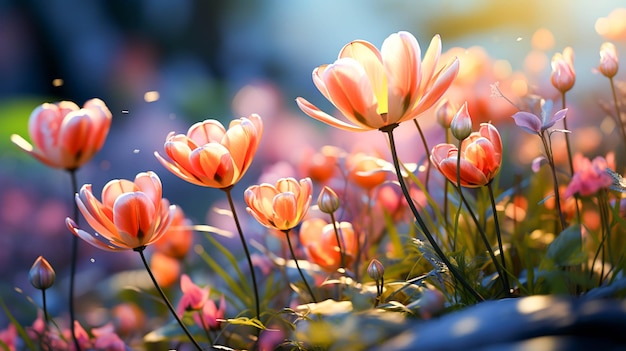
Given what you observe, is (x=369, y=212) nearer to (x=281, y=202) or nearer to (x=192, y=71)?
(x=281, y=202)

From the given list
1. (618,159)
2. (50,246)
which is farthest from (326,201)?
(50,246)

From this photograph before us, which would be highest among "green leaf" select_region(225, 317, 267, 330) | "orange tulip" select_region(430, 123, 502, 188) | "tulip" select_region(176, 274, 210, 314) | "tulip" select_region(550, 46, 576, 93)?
"tulip" select_region(550, 46, 576, 93)

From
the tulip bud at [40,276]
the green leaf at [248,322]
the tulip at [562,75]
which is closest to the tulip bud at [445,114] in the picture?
the tulip at [562,75]

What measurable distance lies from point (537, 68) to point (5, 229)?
4.21 ft

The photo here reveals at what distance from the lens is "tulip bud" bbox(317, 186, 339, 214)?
1.98 feet

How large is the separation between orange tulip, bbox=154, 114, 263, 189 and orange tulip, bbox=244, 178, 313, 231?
27 mm

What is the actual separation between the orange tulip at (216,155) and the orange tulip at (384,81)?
0.21 ft

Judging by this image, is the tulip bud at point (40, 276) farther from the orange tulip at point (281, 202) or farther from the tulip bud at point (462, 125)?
the tulip bud at point (462, 125)

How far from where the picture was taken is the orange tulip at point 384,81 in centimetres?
52

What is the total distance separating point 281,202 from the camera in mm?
568

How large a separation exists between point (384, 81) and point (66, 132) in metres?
0.35

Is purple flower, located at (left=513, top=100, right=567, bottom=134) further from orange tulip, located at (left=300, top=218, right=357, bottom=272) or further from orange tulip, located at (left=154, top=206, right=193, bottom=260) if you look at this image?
orange tulip, located at (left=154, top=206, right=193, bottom=260)

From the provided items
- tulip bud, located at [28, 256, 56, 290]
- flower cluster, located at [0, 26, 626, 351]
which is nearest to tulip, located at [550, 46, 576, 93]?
flower cluster, located at [0, 26, 626, 351]

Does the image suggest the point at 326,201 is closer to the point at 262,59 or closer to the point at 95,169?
the point at 95,169
